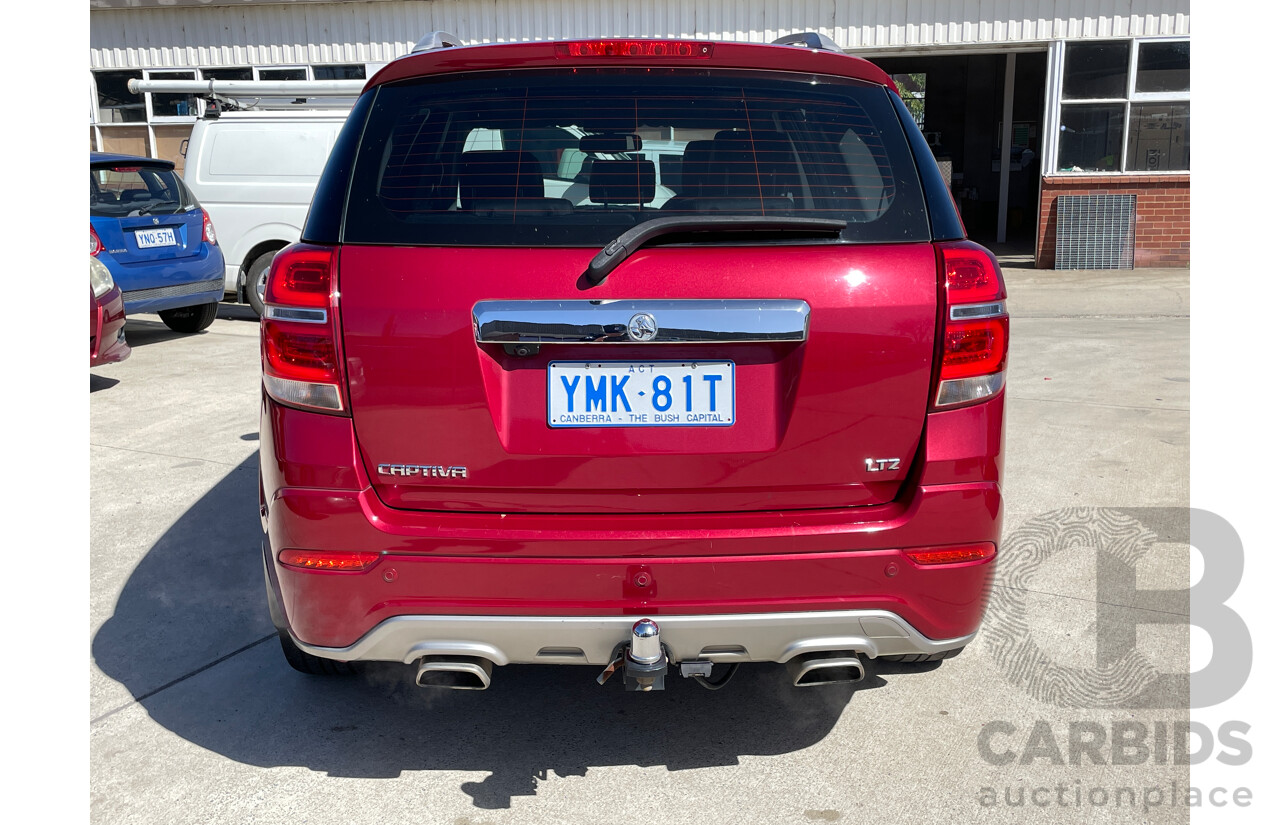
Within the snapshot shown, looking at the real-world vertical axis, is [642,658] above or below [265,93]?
below

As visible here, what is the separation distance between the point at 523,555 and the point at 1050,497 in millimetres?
3362

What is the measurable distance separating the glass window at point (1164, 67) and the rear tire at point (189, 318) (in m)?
12.2

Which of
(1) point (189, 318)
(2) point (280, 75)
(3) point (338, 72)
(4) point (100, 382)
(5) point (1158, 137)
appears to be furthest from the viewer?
(2) point (280, 75)

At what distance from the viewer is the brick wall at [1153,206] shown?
14.3 m

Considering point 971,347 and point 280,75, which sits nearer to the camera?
point 971,347

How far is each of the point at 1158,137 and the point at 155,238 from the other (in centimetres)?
1279

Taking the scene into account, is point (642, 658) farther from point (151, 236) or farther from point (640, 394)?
point (151, 236)

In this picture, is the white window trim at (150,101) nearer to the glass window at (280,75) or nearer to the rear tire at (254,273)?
the glass window at (280,75)

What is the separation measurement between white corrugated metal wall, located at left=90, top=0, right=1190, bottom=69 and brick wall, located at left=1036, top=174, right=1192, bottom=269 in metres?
1.94

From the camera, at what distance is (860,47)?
14.8m

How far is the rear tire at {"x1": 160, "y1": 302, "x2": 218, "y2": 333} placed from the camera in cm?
1051

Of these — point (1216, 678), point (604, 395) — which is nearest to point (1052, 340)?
point (1216, 678)

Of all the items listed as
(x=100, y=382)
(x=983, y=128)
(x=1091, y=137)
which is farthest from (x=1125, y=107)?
(x=100, y=382)

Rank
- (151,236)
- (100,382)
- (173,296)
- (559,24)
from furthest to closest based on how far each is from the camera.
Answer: (559,24) → (173,296) → (151,236) → (100,382)
